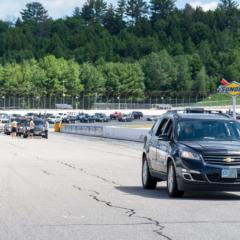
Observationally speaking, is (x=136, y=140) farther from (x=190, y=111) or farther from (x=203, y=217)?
(x=203, y=217)

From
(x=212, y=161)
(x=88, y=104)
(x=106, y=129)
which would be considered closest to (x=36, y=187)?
(x=212, y=161)

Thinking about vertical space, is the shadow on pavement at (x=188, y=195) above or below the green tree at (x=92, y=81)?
below

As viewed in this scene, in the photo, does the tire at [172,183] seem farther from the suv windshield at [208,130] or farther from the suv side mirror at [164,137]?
the suv windshield at [208,130]

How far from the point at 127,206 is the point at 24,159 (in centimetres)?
1707

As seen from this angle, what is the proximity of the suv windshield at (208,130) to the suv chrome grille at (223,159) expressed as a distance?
106cm

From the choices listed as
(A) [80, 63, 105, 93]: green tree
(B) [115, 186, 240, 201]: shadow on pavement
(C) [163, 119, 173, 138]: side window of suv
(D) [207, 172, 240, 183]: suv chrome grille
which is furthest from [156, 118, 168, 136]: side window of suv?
(A) [80, 63, 105, 93]: green tree

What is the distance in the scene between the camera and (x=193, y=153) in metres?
15.7

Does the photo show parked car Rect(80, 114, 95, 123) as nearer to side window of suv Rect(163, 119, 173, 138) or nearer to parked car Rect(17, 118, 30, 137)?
parked car Rect(17, 118, 30, 137)

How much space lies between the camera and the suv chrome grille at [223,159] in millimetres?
15500

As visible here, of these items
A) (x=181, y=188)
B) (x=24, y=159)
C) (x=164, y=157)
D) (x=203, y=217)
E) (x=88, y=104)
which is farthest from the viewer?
(x=88, y=104)

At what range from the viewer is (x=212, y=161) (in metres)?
15.5

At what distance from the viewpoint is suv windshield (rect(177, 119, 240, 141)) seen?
54.8 feet

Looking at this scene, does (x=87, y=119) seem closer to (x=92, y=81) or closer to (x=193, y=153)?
(x=92, y=81)

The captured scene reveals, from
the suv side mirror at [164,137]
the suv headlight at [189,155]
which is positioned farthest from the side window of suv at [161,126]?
the suv headlight at [189,155]
